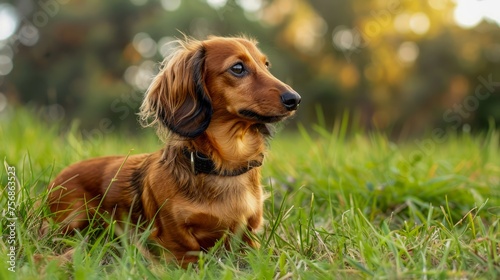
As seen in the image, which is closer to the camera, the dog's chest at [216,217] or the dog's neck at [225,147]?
the dog's chest at [216,217]

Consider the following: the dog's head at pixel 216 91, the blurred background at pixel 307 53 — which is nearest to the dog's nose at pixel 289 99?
the dog's head at pixel 216 91

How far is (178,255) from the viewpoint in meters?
2.70

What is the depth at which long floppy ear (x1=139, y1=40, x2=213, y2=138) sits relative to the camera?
9.15 ft

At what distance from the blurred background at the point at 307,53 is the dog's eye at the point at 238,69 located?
1270 centimetres

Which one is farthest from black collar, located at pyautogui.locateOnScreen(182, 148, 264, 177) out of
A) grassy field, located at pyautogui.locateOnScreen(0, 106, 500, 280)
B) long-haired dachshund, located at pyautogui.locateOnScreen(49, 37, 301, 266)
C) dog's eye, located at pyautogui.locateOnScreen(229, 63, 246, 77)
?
dog's eye, located at pyautogui.locateOnScreen(229, 63, 246, 77)

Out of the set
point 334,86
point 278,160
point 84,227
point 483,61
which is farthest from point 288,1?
point 84,227

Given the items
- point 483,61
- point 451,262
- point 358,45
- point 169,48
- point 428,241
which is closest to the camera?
point 451,262

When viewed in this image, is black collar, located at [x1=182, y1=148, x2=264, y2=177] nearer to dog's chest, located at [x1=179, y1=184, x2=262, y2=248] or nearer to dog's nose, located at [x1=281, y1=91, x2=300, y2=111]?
dog's chest, located at [x1=179, y1=184, x2=262, y2=248]

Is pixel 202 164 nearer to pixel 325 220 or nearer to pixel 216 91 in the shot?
pixel 216 91

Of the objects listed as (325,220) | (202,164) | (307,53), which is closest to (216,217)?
(202,164)

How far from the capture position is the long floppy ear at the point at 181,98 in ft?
9.15

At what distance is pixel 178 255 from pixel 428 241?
114 cm

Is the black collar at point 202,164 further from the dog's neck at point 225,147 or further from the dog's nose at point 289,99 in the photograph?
the dog's nose at point 289,99

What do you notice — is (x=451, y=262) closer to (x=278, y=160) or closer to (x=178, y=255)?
(x=178, y=255)
